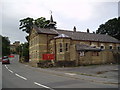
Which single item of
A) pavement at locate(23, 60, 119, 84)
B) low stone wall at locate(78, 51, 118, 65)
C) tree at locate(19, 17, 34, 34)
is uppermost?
tree at locate(19, 17, 34, 34)

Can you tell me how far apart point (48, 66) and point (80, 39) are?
16.1m

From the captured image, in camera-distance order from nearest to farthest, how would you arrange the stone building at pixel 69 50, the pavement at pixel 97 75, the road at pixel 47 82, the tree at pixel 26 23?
the road at pixel 47 82 → the pavement at pixel 97 75 → the stone building at pixel 69 50 → the tree at pixel 26 23

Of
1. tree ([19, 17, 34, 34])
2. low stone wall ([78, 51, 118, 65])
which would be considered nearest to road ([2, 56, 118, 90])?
low stone wall ([78, 51, 118, 65])

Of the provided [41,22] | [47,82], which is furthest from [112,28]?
[47,82]

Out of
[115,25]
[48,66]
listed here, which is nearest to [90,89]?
[48,66]

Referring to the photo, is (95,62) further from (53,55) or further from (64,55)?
(53,55)

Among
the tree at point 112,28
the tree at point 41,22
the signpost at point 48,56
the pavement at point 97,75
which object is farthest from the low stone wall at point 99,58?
the tree at point 112,28

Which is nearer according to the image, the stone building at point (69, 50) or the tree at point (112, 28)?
the stone building at point (69, 50)

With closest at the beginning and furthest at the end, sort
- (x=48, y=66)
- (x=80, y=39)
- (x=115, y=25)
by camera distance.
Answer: (x=48, y=66)
(x=80, y=39)
(x=115, y=25)

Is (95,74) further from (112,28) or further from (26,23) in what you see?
(112,28)

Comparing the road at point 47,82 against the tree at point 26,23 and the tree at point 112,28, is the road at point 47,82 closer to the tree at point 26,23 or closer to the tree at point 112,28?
the tree at point 26,23

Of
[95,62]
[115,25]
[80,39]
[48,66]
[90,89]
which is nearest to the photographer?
[90,89]

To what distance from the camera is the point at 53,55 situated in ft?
121

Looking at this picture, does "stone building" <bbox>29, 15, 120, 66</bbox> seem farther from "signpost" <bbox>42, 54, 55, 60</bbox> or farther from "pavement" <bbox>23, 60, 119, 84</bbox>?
"pavement" <bbox>23, 60, 119, 84</bbox>
